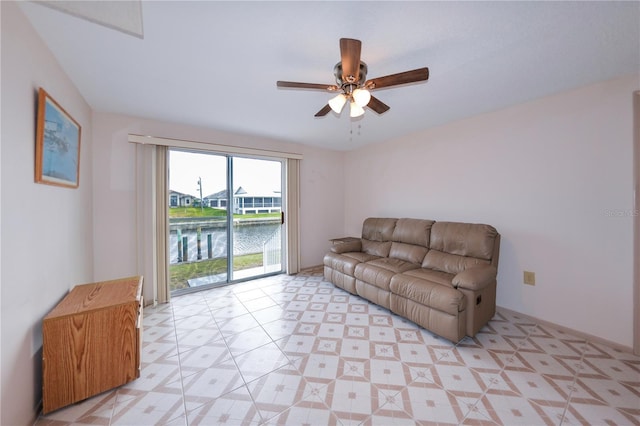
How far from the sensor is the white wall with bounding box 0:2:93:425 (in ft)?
3.88

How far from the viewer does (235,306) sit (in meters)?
2.92

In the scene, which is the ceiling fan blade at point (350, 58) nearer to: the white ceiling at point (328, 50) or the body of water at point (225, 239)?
the white ceiling at point (328, 50)

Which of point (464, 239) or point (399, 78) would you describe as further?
point (464, 239)

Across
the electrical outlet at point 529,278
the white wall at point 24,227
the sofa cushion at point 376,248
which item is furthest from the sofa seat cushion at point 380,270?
the white wall at point 24,227

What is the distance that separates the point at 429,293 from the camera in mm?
2215

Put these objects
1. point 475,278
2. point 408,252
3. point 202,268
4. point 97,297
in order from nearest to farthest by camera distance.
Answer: point 97,297 < point 475,278 < point 408,252 < point 202,268

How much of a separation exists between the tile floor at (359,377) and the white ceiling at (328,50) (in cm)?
225

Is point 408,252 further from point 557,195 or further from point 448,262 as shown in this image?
point 557,195

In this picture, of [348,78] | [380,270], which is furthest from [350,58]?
[380,270]

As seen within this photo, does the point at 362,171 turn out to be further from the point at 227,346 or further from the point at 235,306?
the point at 227,346

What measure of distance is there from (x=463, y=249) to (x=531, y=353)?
1052 millimetres

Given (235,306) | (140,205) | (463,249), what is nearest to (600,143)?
(463,249)

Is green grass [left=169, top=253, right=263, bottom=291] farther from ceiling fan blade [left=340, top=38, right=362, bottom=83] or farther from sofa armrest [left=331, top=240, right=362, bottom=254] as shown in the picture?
ceiling fan blade [left=340, top=38, right=362, bottom=83]

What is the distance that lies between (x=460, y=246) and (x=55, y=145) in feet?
12.3
